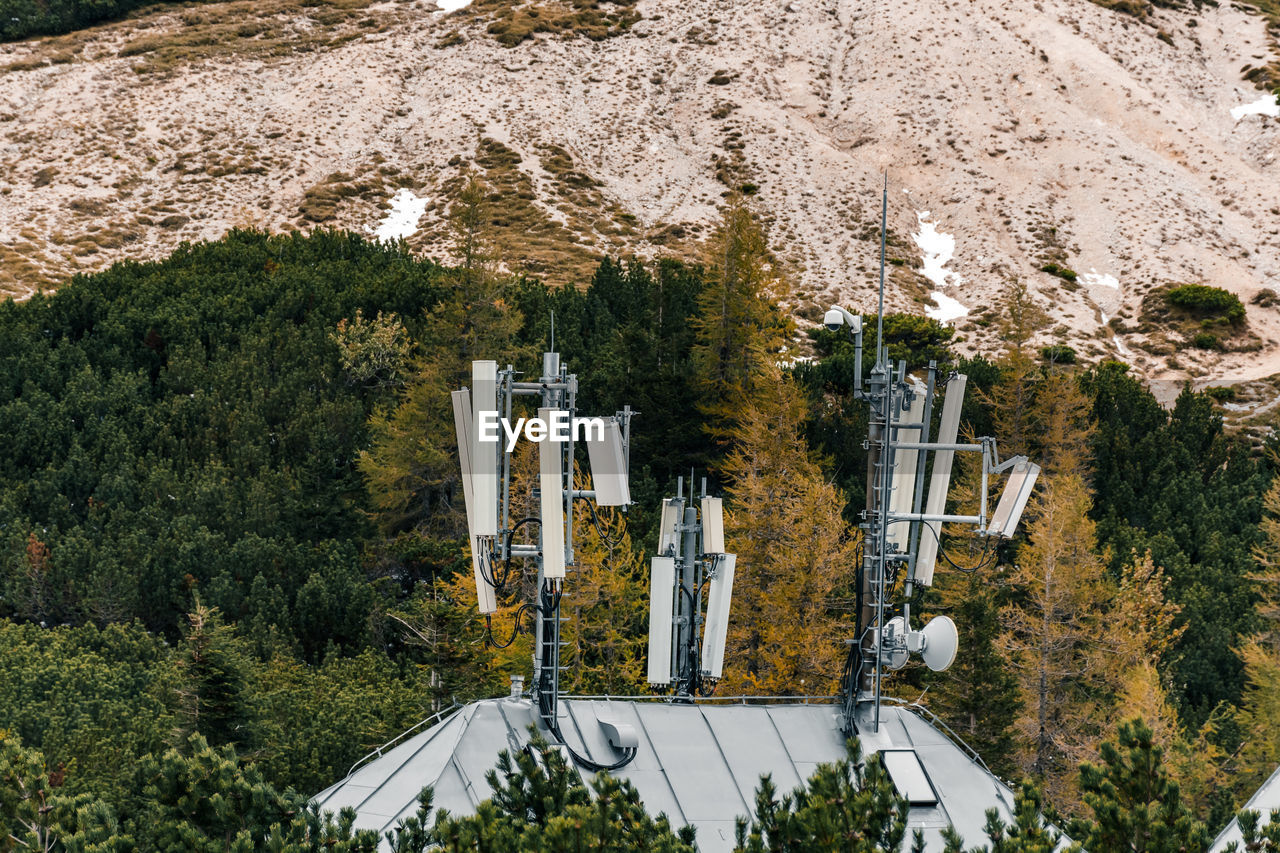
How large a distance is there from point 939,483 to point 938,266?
220ft

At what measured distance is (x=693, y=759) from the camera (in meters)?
12.9

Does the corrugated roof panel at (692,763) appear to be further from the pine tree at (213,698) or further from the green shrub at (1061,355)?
the green shrub at (1061,355)

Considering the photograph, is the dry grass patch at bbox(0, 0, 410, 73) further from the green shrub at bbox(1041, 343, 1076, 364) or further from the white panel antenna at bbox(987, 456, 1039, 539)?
the white panel antenna at bbox(987, 456, 1039, 539)

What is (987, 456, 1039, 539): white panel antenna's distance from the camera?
12016 millimetres

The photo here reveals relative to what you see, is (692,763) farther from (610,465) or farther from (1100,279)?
(1100,279)

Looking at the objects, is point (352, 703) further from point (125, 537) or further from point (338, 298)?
point (338, 298)

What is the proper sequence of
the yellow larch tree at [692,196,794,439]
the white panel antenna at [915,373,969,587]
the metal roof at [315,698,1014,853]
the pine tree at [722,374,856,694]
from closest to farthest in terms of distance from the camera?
1. the metal roof at [315,698,1014,853]
2. the white panel antenna at [915,373,969,587]
3. the pine tree at [722,374,856,694]
4. the yellow larch tree at [692,196,794,439]

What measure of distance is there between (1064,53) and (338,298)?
222ft

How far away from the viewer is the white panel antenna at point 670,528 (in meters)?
15.1

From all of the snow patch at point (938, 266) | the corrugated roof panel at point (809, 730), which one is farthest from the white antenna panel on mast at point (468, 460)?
the snow patch at point (938, 266)

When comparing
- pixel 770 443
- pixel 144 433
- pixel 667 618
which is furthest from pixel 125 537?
pixel 667 618

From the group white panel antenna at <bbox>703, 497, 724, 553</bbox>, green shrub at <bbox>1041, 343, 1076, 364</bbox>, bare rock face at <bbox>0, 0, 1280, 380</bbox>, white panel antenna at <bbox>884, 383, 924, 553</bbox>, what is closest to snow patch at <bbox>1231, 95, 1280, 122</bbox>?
bare rock face at <bbox>0, 0, 1280, 380</bbox>

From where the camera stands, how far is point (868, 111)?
9025cm

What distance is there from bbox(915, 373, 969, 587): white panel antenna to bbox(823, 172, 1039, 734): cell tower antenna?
0.01 metres
